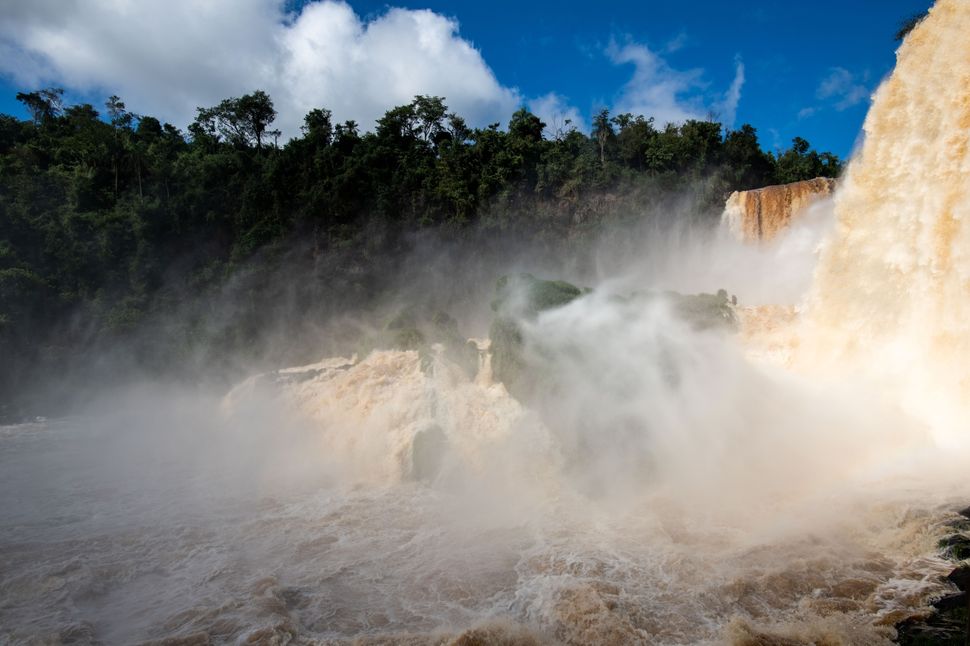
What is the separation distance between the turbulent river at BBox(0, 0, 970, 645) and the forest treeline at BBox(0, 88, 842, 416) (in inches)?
348

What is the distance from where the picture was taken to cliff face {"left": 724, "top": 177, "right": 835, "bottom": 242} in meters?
22.5

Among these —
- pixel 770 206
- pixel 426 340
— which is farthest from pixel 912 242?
pixel 770 206

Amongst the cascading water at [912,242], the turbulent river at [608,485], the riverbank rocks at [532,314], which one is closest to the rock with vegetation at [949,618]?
the turbulent river at [608,485]

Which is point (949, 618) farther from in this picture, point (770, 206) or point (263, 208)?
point (263, 208)

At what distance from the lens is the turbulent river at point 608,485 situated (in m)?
7.62

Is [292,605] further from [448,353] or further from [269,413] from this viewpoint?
[269,413]

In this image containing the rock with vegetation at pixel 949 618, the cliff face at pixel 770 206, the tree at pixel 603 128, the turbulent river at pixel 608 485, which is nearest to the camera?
the rock with vegetation at pixel 949 618

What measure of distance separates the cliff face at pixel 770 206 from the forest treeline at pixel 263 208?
2.44 m

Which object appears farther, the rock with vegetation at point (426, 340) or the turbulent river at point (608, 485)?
the rock with vegetation at point (426, 340)

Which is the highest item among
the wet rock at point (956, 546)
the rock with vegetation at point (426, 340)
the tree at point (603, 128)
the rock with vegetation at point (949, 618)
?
the tree at point (603, 128)

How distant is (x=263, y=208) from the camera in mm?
27750

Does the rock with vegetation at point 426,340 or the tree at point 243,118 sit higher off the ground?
the tree at point 243,118

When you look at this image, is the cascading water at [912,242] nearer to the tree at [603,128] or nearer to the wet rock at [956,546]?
the wet rock at [956,546]

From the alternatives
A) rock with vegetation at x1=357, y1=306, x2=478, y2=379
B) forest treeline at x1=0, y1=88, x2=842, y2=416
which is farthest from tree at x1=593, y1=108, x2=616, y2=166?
rock with vegetation at x1=357, y1=306, x2=478, y2=379
